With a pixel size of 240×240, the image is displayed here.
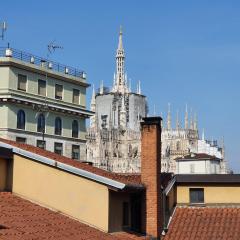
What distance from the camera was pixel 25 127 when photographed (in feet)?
178

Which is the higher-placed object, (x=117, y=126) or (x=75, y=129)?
(x=117, y=126)

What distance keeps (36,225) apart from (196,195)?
1189 centimetres

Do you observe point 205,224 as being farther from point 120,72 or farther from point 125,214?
point 120,72

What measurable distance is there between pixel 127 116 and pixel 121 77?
1763 cm

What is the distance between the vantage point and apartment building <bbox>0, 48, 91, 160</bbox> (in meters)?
52.6

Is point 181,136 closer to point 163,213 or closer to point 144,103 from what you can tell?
point 144,103

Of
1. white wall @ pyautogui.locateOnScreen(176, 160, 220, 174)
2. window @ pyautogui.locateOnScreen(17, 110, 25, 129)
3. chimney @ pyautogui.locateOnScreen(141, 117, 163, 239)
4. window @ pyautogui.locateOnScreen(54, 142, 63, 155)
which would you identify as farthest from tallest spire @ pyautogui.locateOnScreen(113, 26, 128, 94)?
chimney @ pyautogui.locateOnScreen(141, 117, 163, 239)

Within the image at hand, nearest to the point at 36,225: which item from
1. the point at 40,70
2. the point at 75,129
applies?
Answer: the point at 40,70

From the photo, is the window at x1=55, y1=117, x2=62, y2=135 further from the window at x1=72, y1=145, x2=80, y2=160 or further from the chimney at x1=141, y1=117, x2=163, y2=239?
the chimney at x1=141, y1=117, x2=163, y2=239

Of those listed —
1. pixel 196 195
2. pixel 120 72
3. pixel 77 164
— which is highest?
pixel 120 72

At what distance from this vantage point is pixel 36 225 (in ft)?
49.8

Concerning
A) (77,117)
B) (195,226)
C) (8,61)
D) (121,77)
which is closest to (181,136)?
(121,77)

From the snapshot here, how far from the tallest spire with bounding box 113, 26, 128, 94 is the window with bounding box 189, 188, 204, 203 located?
122 meters

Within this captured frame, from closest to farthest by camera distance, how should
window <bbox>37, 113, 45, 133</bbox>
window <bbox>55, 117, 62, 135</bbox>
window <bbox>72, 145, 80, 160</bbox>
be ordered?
window <bbox>37, 113, 45, 133</bbox>, window <bbox>55, 117, 62, 135</bbox>, window <bbox>72, 145, 80, 160</bbox>
